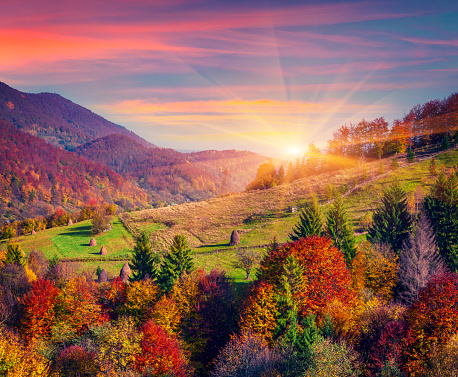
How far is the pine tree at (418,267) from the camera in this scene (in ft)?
135

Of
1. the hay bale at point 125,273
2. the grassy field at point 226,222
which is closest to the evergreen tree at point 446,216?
the grassy field at point 226,222

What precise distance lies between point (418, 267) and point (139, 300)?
127 ft

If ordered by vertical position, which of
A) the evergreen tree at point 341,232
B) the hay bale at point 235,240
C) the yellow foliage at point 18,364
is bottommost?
the yellow foliage at point 18,364

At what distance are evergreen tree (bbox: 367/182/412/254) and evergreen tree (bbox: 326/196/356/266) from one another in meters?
4.66

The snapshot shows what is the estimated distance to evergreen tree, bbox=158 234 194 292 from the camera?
160ft

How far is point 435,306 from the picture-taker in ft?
109

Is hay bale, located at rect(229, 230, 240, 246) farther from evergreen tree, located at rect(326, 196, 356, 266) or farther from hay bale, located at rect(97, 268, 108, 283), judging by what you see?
hay bale, located at rect(97, 268, 108, 283)

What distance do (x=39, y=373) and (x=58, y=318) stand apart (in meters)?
16.0

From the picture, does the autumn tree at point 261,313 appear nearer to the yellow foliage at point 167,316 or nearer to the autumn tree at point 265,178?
the yellow foliage at point 167,316

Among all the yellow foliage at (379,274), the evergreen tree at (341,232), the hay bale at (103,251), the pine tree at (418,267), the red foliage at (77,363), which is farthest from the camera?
the hay bale at (103,251)

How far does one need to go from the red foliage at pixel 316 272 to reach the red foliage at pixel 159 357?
1493 cm

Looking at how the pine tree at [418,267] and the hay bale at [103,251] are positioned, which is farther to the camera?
the hay bale at [103,251]

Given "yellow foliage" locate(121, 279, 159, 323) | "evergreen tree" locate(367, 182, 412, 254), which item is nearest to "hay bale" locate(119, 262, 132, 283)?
"yellow foliage" locate(121, 279, 159, 323)

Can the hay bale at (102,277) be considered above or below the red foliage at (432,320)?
below
